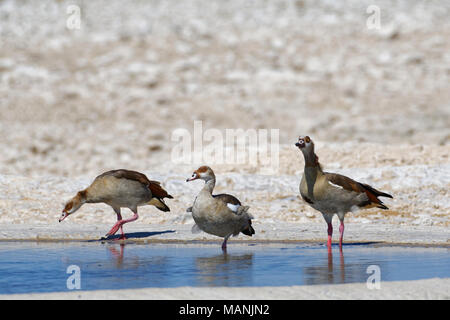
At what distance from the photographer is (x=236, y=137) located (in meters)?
36.8

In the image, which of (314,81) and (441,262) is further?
(314,81)

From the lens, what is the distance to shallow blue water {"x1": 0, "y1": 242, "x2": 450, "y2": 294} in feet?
34.2

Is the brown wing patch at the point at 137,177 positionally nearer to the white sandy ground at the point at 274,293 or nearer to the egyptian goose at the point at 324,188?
the egyptian goose at the point at 324,188

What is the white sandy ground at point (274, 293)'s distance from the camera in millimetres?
8406

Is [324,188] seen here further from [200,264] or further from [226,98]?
[226,98]

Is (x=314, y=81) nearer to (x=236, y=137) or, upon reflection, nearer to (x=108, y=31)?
(x=236, y=137)

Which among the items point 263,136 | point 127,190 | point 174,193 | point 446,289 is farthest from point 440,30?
point 446,289

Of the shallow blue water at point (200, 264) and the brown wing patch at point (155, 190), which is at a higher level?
the brown wing patch at point (155, 190)

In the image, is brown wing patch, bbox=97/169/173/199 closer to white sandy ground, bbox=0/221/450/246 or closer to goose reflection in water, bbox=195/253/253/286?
white sandy ground, bbox=0/221/450/246

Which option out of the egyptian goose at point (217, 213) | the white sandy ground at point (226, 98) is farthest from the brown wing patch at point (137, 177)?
the egyptian goose at point (217, 213)

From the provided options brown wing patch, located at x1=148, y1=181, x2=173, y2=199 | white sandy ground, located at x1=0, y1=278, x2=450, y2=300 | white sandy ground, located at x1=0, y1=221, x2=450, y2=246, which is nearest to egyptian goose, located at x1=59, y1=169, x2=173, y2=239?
brown wing patch, located at x1=148, y1=181, x2=173, y2=199

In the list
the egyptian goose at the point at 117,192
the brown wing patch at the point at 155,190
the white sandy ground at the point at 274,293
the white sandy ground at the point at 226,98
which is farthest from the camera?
the white sandy ground at the point at 226,98

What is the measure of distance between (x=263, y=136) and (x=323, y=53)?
497 inches

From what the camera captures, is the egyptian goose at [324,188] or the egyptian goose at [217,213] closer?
the egyptian goose at [217,213]
